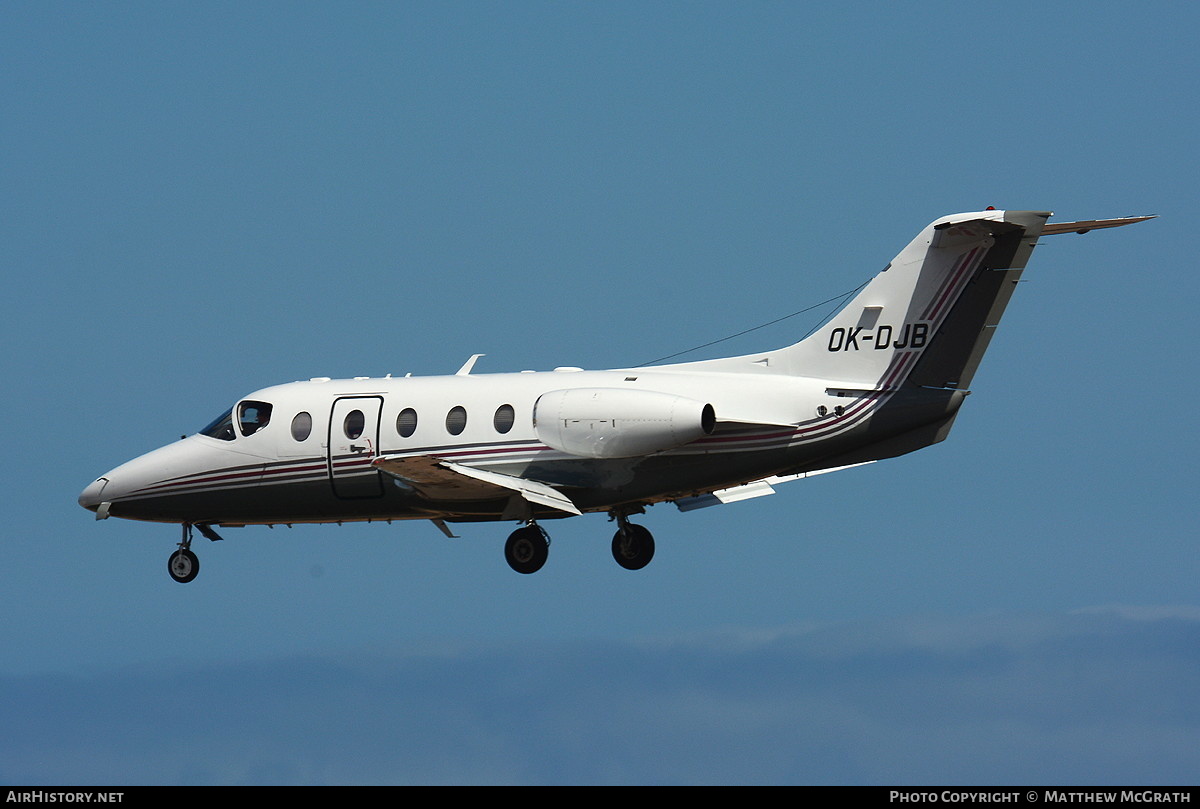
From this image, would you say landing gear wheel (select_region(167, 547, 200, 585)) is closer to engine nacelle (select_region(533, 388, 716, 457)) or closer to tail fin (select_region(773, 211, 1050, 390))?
engine nacelle (select_region(533, 388, 716, 457))

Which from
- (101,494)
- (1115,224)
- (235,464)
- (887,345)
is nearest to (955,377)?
(887,345)

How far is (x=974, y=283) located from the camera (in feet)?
92.4

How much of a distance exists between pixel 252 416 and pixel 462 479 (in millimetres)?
4727

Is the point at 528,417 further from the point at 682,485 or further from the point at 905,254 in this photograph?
the point at 905,254

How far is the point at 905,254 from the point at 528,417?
6.36 m

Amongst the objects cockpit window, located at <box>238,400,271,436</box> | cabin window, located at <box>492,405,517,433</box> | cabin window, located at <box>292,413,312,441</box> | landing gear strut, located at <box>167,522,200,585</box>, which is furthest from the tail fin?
landing gear strut, located at <box>167,522,200,585</box>

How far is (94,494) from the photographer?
110 ft

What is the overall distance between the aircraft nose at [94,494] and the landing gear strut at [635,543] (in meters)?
9.19

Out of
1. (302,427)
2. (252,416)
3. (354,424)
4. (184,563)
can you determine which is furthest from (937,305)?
(184,563)

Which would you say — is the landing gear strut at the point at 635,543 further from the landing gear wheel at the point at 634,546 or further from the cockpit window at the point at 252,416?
the cockpit window at the point at 252,416

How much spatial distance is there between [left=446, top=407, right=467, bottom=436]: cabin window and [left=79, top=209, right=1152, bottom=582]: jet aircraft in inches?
1.4

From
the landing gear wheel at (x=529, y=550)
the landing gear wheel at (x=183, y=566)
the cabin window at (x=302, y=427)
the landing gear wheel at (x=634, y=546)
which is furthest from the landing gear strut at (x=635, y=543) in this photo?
the landing gear wheel at (x=183, y=566)

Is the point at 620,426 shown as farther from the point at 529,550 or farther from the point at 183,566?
the point at 183,566

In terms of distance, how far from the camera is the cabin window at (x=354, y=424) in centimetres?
3142
